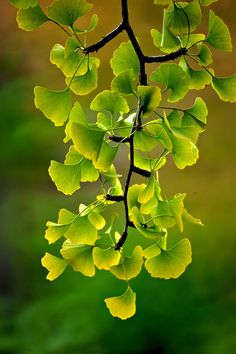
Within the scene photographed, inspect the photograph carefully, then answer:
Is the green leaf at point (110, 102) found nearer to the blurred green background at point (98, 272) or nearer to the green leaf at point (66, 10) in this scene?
the green leaf at point (66, 10)

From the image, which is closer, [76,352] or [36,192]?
[76,352]

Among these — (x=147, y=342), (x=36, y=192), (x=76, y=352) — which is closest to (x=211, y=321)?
(x=147, y=342)

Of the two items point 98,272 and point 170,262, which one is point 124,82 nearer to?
point 170,262

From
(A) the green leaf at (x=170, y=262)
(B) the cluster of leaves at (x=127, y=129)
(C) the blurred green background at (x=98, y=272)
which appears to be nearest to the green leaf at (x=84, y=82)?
(B) the cluster of leaves at (x=127, y=129)

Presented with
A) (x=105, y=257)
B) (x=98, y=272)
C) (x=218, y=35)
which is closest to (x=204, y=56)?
(x=218, y=35)

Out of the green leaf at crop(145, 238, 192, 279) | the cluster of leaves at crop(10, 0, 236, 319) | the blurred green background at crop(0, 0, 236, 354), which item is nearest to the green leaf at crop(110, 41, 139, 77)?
the cluster of leaves at crop(10, 0, 236, 319)

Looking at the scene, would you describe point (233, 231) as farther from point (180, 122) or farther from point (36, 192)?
point (180, 122)
